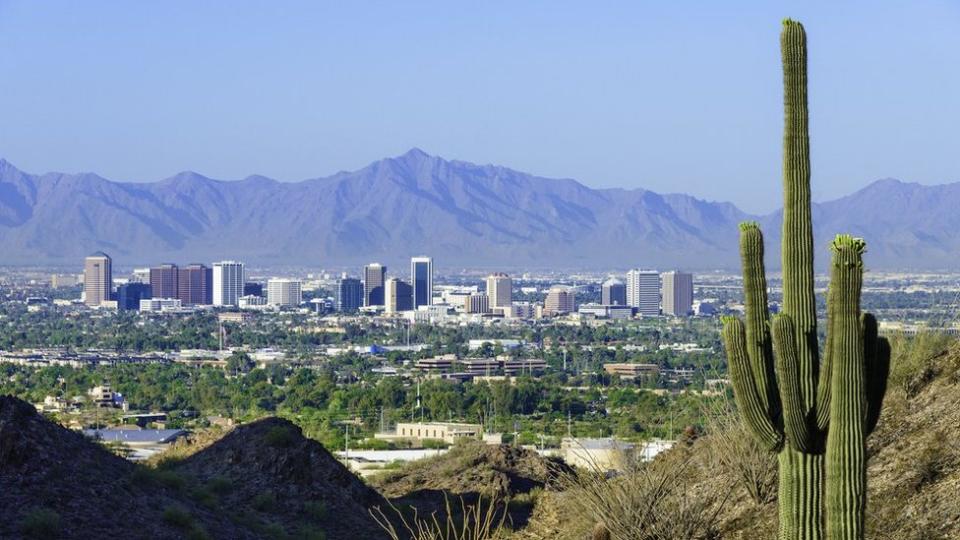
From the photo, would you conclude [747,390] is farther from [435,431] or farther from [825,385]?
[435,431]

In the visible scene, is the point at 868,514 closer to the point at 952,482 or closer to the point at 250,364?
the point at 952,482

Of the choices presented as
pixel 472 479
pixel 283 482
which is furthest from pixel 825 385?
pixel 472 479

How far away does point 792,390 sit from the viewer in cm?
1160

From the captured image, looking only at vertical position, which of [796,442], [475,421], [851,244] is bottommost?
[475,421]

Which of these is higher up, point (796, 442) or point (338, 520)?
point (796, 442)

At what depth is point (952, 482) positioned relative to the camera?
15086mm

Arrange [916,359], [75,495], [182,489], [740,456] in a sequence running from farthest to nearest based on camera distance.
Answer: [182,489] → [75,495] → [916,359] → [740,456]

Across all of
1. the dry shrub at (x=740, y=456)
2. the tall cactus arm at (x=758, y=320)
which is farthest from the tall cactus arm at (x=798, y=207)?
the dry shrub at (x=740, y=456)

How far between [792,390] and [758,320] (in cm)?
66

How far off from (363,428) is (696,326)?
356 ft

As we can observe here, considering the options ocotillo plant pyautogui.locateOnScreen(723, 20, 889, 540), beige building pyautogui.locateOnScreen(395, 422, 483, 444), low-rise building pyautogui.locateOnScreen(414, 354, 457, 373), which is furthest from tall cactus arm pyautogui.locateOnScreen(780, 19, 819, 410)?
low-rise building pyautogui.locateOnScreen(414, 354, 457, 373)

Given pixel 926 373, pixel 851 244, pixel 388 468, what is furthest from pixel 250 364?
pixel 851 244

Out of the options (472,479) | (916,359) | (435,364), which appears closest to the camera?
(916,359)

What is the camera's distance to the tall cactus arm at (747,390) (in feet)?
39.1
